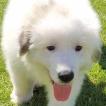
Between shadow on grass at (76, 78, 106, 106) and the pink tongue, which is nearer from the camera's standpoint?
the pink tongue

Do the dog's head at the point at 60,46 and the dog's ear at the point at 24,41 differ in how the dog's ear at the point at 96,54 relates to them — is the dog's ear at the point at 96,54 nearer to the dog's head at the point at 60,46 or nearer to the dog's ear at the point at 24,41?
the dog's head at the point at 60,46

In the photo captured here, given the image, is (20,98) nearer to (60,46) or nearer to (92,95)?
(92,95)

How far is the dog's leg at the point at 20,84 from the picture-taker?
168 inches

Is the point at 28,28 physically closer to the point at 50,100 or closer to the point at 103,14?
the point at 50,100

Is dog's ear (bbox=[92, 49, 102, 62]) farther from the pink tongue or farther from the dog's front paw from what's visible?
the dog's front paw

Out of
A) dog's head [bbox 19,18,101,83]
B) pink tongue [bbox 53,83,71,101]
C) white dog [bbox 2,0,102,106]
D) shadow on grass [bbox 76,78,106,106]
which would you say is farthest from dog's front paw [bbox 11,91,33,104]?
dog's head [bbox 19,18,101,83]

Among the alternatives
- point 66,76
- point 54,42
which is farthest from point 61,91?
point 54,42

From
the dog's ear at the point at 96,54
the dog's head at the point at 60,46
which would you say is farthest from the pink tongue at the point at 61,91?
the dog's ear at the point at 96,54

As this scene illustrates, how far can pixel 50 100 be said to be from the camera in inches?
167

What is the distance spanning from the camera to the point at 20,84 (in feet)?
15.1

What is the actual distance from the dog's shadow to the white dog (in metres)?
0.66

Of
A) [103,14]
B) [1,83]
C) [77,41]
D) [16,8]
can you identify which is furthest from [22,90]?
[103,14]

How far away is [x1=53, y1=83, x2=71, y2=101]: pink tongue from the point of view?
3.91m

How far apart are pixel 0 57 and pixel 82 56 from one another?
6.97ft
